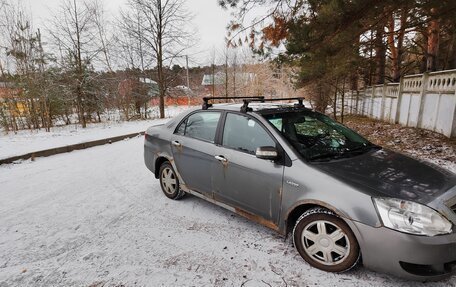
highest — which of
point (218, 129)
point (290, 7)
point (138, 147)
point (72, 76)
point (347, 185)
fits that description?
point (290, 7)

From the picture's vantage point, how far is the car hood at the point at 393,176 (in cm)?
223

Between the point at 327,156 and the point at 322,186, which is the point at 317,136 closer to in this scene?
the point at 327,156

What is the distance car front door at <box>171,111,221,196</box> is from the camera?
357 cm

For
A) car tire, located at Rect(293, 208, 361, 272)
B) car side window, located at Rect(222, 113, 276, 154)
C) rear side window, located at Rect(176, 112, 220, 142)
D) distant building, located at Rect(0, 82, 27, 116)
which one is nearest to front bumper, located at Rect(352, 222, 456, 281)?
car tire, located at Rect(293, 208, 361, 272)

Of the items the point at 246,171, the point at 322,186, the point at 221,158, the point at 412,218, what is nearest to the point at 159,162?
the point at 221,158

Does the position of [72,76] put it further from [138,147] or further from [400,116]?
[400,116]

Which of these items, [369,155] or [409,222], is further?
[369,155]

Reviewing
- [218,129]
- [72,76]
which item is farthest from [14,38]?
[218,129]

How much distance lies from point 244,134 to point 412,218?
1.85 m

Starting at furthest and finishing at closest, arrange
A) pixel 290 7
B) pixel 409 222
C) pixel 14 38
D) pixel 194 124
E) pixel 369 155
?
1. pixel 14 38
2. pixel 290 7
3. pixel 194 124
4. pixel 369 155
5. pixel 409 222

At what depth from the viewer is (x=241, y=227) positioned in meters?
3.40

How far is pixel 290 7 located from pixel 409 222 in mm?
6568

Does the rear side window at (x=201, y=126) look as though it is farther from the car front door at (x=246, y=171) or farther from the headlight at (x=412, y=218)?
the headlight at (x=412, y=218)

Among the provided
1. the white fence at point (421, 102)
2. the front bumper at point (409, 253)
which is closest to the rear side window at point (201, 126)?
the front bumper at point (409, 253)
